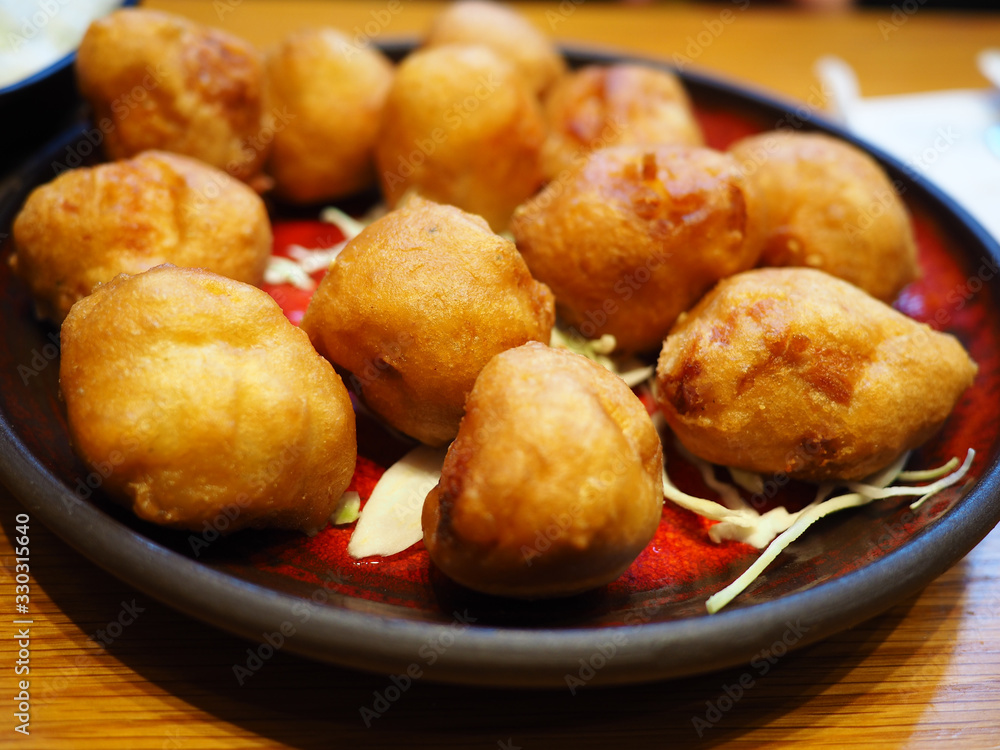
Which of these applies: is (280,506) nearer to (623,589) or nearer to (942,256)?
(623,589)

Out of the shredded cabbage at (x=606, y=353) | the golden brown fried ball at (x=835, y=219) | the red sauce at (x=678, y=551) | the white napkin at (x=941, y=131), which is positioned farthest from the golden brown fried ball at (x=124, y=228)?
the white napkin at (x=941, y=131)

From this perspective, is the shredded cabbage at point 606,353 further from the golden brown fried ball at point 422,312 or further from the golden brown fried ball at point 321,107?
the golden brown fried ball at point 321,107

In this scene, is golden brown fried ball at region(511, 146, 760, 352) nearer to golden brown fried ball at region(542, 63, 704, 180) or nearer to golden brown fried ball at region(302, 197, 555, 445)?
golden brown fried ball at region(302, 197, 555, 445)

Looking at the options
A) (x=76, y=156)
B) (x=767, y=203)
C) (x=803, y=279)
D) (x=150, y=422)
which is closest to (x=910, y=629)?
(x=803, y=279)

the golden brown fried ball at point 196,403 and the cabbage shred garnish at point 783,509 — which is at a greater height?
the golden brown fried ball at point 196,403

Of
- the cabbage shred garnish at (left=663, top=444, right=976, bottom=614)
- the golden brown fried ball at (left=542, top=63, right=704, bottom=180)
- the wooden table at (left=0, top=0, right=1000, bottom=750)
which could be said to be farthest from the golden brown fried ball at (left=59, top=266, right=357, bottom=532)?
the golden brown fried ball at (left=542, top=63, right=704, bottom=180)

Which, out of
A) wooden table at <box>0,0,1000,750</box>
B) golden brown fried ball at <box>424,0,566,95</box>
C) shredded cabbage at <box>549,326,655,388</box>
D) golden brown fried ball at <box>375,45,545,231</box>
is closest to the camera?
wooden table at <box>0,0,1000,750</box>

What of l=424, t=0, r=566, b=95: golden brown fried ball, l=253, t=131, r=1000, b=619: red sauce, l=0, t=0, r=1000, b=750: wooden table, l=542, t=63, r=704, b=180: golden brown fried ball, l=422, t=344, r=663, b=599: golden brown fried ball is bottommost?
l=0, t=0, r=1000, b=750: wooden table

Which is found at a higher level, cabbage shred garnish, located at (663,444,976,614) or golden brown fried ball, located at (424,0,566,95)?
golden brown fried ball, located at (424,0,566,95)
